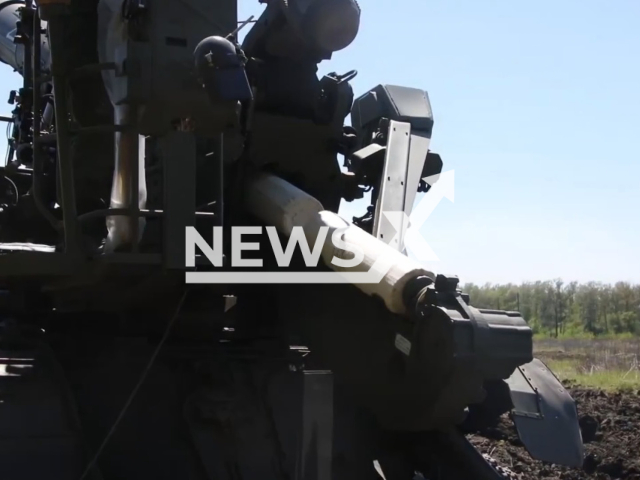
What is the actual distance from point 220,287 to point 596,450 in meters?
6.17

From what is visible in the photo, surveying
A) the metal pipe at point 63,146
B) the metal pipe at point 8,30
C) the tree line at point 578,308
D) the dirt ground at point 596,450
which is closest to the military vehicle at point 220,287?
the metal pipe at point 63,146

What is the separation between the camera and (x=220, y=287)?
191 inches

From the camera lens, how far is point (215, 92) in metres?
4.02

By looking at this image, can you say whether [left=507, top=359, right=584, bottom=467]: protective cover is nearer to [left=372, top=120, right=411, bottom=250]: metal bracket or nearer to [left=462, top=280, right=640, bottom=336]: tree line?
[left=372, top=120, right=411, bottom=250]: metal bracket

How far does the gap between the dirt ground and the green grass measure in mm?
3818

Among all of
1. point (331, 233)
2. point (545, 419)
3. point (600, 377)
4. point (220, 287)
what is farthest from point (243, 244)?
point (600, 377)

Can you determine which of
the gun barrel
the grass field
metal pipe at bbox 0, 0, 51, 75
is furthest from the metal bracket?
the grass field

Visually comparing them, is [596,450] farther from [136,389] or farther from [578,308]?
[578,308]

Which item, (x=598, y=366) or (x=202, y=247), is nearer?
(x=202, y=247)

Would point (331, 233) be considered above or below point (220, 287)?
above

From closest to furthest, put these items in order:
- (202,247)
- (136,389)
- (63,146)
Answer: (63,146)
(202,247)
(136,389)

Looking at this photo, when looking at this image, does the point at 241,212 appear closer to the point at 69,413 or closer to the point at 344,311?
the point at 344,311

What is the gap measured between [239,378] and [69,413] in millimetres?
885

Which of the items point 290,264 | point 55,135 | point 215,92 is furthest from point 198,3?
point 290,264
